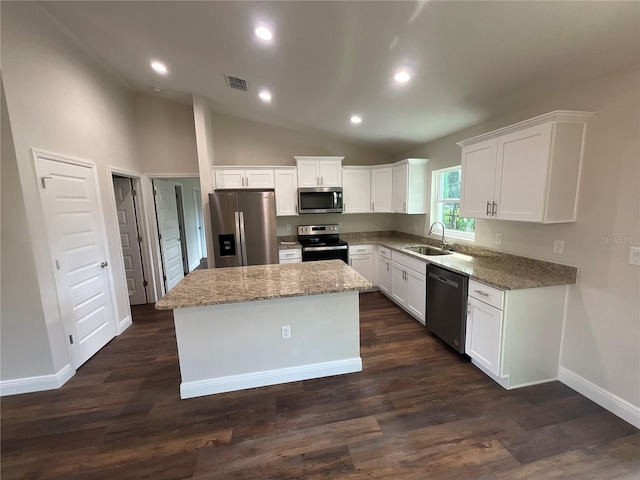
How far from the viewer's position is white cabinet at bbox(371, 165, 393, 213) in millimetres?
4520

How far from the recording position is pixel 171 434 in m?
1.83

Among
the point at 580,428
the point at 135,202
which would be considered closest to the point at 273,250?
the point at 135,202

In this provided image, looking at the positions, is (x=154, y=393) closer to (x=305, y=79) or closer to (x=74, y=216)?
(x=74, y=216)

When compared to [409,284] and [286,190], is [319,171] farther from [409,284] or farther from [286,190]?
[409,284]

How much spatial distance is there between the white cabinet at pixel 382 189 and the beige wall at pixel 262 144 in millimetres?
661

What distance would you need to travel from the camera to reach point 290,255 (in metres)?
4.17

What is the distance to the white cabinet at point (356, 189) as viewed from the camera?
4.52 meters

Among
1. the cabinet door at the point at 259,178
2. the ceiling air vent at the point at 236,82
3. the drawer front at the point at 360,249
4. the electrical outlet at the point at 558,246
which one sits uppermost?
the ceiling air vent at the point at 236,82

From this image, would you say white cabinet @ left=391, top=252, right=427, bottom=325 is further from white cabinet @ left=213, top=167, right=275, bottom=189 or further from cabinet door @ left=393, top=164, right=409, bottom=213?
white cabinet @ left=213, top=167, right=275, bottom=189

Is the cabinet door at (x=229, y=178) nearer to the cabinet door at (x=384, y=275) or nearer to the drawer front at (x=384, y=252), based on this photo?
the drawer front at (x=384, y=252)

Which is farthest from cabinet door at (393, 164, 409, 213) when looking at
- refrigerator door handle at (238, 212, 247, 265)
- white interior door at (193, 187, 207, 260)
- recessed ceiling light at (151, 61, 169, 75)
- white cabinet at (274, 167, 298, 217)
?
white interior door at (193, 187, 207, 260)

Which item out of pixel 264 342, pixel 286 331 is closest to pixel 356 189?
pixel 286 331

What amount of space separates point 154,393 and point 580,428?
323 centimetres

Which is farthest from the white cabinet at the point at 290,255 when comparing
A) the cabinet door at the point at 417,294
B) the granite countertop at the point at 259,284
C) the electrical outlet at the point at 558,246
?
the electrical outlet at the point at 558,246
